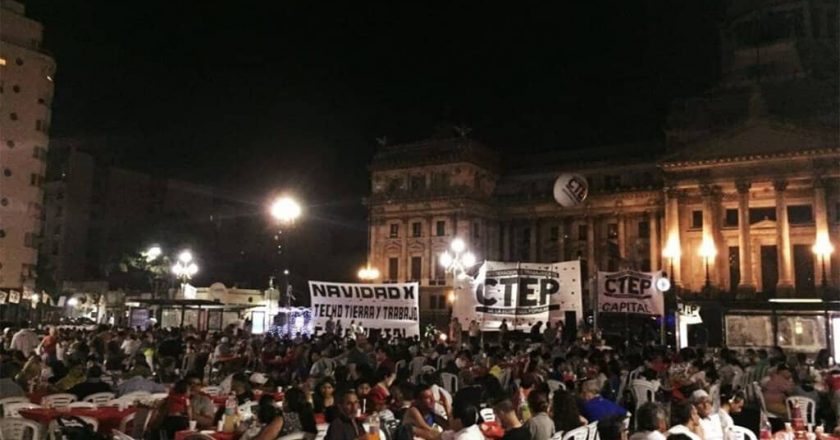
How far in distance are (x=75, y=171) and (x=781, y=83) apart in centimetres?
6193

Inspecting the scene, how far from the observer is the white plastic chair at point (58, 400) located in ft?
34.2

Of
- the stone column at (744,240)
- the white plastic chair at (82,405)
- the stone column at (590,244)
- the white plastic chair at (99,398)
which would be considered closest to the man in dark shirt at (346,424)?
the white plastic chair at (82,405)

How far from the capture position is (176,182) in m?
76.7

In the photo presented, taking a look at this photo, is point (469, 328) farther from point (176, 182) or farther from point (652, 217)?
point (176, 182)

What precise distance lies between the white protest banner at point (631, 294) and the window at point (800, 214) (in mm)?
33530

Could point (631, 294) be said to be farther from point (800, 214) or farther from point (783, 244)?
point (800, 214)

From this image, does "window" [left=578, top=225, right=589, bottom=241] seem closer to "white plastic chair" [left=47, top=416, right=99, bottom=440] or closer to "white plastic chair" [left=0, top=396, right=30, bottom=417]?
"white plastic chair" [left=0, top=396, right=30, bottom=417]

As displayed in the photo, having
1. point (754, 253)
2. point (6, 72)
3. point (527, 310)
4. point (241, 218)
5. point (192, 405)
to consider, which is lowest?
point (192, 405)

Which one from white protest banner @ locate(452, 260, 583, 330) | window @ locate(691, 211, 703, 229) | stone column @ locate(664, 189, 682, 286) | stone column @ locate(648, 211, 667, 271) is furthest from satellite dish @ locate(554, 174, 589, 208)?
stone column @ locate(648, 211, 667, 271)

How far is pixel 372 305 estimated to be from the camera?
70.1 ft

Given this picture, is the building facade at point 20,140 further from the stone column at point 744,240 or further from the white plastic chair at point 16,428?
the stone column at point 744,240

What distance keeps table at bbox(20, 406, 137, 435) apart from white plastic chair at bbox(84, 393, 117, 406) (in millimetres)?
950

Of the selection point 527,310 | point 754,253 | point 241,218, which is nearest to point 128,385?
point 527,310

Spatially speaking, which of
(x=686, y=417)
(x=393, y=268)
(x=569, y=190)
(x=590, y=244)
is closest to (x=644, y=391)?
(x=686, y=417)
